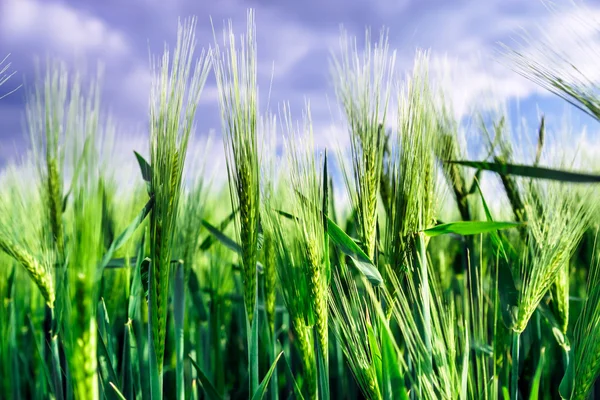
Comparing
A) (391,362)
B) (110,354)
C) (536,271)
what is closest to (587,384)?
(536,271)

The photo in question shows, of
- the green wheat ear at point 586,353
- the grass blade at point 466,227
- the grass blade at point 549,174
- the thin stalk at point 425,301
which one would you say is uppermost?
the grass blade at point 549,174

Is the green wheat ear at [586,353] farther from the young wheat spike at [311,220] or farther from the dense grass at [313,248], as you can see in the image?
the young wheat spike at [311,220]

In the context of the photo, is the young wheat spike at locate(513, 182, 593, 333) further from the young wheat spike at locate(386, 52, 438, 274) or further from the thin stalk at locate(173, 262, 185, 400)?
the thin stalk at locate(173, 262, 185, 400)

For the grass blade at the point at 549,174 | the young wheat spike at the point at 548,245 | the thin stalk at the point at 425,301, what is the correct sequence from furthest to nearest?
the young wheat spike at the point at 548,245, the thin stalk at the point at 425,301, the grass blade at the point at 549,174

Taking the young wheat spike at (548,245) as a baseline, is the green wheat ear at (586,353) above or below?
below

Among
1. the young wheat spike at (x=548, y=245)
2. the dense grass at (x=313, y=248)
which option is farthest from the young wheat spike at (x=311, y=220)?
the young wheat spike at (x=548, y=245)

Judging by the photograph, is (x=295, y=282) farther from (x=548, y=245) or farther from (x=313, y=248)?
(x=548, y=245)

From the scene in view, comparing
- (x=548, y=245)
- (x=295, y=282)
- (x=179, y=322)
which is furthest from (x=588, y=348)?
(x=179, y=322)

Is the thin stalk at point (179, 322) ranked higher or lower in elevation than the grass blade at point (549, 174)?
lower

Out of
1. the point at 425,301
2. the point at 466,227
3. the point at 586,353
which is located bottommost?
the point at 586,353

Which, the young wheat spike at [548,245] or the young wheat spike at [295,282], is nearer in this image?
the young wheat spike at [295,282]

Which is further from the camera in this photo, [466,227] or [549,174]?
[466,227]

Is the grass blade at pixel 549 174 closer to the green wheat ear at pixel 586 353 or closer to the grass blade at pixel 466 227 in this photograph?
the grass blade at pixel 466 227

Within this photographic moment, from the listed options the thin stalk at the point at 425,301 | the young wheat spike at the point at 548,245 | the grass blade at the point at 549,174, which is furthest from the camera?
the young wheat spike at the point at 548,245
